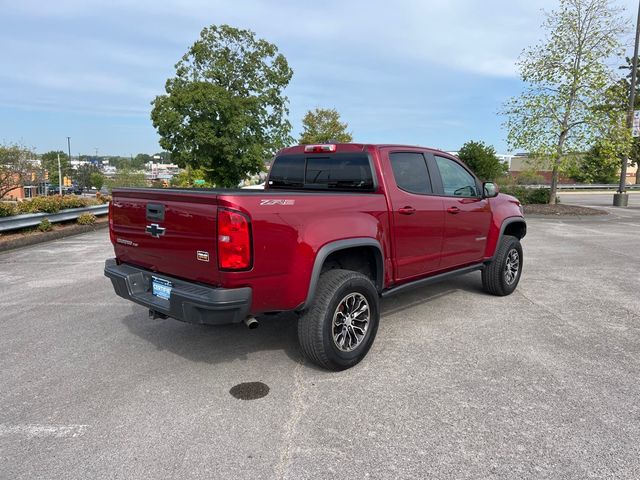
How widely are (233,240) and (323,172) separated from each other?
1826 mm

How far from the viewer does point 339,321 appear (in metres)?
3.80

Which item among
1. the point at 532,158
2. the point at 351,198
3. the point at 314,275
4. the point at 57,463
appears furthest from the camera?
the point at 532,158

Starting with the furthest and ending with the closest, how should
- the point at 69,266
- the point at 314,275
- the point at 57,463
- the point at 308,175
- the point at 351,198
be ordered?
the point at 69,266 → the point at 308,175 → the point at 351,198 → the point at 314,275 → the point at 57,463

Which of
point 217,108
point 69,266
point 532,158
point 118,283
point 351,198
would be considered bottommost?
point 69,266

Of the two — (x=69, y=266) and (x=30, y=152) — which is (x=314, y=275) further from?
(x=30, y=152)

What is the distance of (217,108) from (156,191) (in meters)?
25.0

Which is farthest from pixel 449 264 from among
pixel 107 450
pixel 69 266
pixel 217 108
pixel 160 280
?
pixel 217 108

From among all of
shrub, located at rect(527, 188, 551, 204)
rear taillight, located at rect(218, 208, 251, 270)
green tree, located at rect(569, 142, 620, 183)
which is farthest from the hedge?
green tree, located at rect(569, 142, 620, 183)

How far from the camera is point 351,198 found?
12.6 ft

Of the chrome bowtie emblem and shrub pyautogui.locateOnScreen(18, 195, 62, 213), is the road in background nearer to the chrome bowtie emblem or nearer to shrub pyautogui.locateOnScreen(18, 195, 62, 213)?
the chrome bowtie emblem

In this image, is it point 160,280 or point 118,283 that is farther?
point 118,283

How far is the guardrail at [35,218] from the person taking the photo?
33.6 ft

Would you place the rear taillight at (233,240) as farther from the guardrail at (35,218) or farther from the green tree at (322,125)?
the green tree at (322,125)

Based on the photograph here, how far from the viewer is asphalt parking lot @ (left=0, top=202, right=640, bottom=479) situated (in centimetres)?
263
